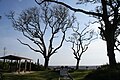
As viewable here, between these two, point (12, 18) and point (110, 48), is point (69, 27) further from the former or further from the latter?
point (110, 48)

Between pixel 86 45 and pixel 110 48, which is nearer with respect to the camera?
pixel 110 48

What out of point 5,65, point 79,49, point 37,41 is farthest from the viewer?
point 79,49

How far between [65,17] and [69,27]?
2.86m

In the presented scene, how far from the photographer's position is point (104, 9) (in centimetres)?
2558

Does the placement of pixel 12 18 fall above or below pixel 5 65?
above

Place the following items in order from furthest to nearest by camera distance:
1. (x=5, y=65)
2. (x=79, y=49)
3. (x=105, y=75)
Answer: (x=79, y=49) < (x=5, y=65) < (x=105, y=75)

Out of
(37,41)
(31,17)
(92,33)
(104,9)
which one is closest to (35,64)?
(37,41)

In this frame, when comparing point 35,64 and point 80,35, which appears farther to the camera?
point 80,35

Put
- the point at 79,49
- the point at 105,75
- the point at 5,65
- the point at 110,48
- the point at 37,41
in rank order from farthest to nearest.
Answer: the point at 79,49, the point at 37,41, the point at 5,65, the point at 110,48, the point at 105,75

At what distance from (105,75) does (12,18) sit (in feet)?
127

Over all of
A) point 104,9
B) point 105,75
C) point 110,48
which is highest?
point 104,9

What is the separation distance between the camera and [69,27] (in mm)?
59531

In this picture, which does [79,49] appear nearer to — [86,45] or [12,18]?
[86,45]

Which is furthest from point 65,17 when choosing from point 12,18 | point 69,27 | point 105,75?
point 105,75
